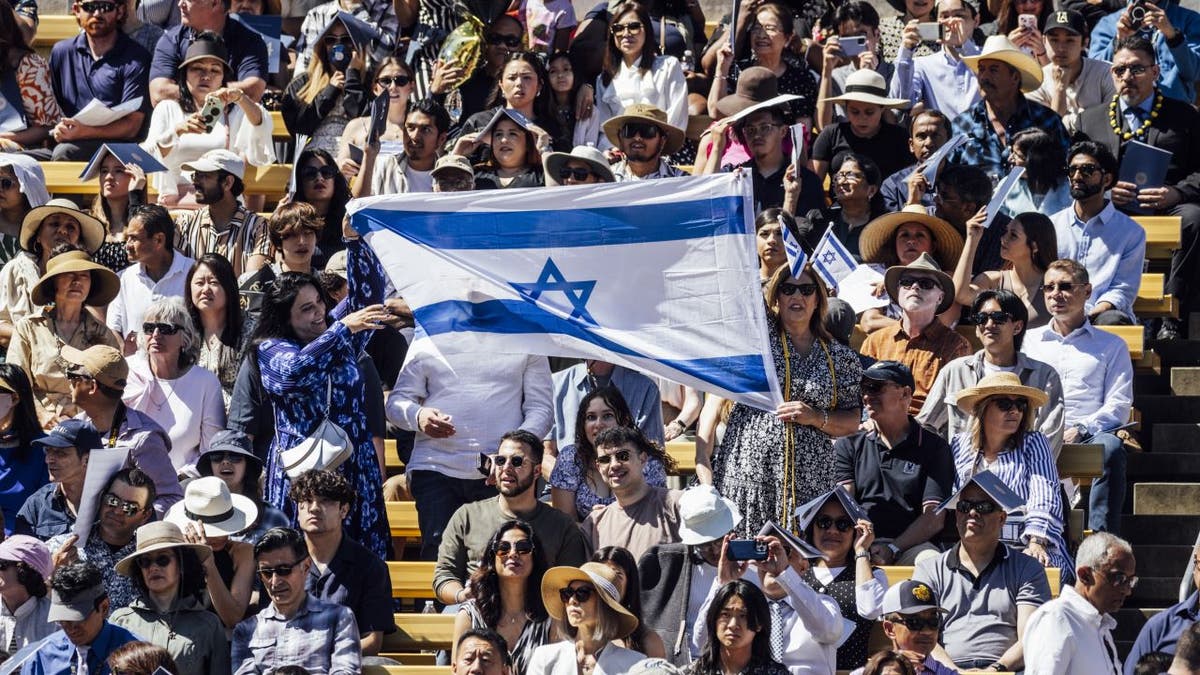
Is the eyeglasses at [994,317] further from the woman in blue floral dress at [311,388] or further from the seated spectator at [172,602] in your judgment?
the seated spectator at [172,602]

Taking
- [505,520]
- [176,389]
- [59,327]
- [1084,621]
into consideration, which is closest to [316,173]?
[59,327]

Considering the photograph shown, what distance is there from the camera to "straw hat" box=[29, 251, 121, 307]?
15.0m

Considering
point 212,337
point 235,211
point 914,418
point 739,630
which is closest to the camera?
point 739,630

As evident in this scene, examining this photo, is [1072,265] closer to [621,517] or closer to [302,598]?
[621,517]

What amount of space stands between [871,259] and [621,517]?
3.11 m

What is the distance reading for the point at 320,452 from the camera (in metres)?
12.9

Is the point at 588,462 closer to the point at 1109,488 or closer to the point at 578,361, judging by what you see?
the point at 578,361

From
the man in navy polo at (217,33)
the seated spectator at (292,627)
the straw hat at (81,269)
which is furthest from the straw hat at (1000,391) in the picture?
the man in navy polo at (217,33)

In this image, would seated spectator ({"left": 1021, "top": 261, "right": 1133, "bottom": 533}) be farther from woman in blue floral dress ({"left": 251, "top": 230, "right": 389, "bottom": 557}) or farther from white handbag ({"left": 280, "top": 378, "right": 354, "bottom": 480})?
white handbag ({"left": 280, "top": 378, "right": 354, "bottom": 480})

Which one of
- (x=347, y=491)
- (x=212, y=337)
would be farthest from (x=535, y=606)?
(x=212, y=337)

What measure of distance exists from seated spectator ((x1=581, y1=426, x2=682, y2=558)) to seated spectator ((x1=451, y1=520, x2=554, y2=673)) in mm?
485

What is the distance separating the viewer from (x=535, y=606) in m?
12.2

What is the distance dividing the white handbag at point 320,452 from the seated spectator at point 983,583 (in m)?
2.61

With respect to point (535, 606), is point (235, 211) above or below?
above
